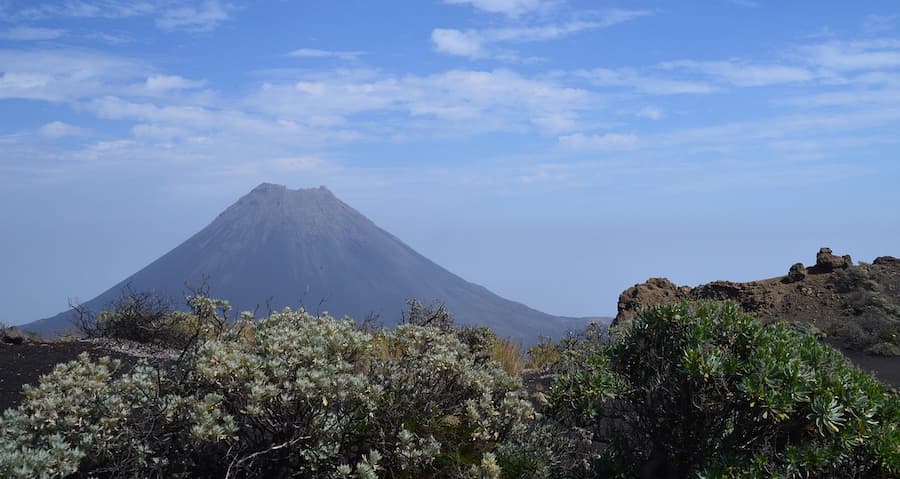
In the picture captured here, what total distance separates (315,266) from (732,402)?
5536 inches

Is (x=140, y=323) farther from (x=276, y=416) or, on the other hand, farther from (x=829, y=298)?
(x=829, y=298)

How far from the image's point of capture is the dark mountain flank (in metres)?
126

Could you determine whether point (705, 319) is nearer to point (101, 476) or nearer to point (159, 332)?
point (101, 476)

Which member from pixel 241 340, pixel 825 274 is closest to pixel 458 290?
pixel 825 274

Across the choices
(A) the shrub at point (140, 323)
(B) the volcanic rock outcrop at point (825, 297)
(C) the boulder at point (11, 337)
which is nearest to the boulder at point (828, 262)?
(B) the volcanic rock outcrop at point (825, 297)

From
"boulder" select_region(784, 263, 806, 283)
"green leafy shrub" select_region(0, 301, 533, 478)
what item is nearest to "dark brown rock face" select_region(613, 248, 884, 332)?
"boulder" select_region(784, 263, 806, 283)

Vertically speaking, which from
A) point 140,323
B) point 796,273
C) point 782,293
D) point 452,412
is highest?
point 796,273

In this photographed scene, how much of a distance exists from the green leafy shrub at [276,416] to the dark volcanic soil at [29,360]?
1717 mm

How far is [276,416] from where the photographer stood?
4.82m

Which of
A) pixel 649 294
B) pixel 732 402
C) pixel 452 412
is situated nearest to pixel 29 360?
pixel 452 412

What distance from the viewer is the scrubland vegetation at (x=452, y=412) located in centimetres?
437

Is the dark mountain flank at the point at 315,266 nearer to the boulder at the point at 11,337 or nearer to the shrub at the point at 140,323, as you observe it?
the shrub at the point at 140,323

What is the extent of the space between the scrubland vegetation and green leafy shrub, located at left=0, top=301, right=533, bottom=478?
0.01 metres

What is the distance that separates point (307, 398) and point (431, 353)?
119cm
